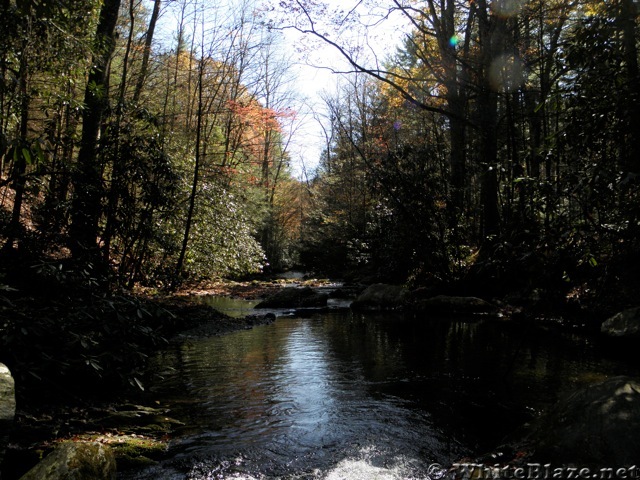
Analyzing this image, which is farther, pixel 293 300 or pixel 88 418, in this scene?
pixel 293 300

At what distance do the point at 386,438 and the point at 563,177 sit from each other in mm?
3170

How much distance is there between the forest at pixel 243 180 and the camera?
430 cm

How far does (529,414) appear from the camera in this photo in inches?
173

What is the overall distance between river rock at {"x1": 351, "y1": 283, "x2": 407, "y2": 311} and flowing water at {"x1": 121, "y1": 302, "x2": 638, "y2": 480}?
13.7 ft

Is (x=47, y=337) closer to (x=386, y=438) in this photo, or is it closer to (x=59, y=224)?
(x=386, y=438)

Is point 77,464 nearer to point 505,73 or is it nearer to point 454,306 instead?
point 454,306

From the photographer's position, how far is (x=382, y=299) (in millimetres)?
12977

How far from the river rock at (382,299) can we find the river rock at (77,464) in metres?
10.0

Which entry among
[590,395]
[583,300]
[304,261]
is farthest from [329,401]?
[304,261]

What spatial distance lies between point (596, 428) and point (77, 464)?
342cm

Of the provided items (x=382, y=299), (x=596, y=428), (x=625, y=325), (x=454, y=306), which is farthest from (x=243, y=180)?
(x=596, y=428)

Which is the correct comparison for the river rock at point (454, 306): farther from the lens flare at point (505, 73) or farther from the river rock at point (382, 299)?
the lens flare at point (505, 73)

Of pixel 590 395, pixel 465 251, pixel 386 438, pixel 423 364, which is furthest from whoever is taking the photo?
pixel 465 251

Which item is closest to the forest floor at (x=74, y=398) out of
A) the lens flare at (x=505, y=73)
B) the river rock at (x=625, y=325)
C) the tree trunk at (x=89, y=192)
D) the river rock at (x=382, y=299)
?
the tree trunk at (x=89, y=192)
